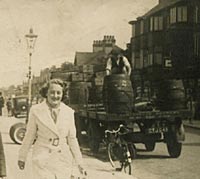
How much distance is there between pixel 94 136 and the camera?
17.2 feet

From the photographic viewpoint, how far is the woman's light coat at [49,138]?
12.8 ft

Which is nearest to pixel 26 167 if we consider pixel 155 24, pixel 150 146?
pixel 150 146

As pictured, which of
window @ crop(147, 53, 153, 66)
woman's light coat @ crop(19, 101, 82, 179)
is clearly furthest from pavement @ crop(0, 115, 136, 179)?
window @ crop(147, 53, 153, 66)

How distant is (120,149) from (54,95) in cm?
106

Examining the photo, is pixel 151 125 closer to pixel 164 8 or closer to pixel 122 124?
pixel 122 124

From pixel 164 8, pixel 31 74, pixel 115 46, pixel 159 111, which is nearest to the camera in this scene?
pixel 31 74

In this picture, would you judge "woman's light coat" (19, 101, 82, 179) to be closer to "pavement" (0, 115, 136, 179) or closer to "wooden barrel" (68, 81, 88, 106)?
"pavement" (0, 115, 136, 179)

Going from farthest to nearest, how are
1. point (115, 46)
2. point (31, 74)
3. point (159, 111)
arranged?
point (159, 111)
point (115, 46)
point (31, 74)

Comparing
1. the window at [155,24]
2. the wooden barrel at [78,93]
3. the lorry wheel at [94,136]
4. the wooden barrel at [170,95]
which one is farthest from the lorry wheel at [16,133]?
the window at [155,24]

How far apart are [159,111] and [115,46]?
0.65 m

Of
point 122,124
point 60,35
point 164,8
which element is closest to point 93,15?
point 60,35

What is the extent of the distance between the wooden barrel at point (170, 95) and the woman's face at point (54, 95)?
134cm

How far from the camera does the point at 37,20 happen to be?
4531mm

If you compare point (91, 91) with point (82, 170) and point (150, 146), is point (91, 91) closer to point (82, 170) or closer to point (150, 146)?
point (150, 146)
